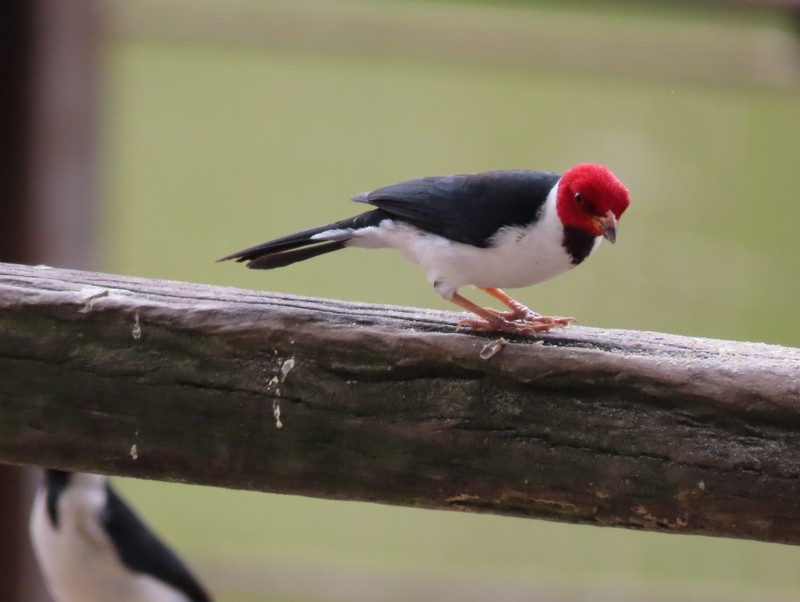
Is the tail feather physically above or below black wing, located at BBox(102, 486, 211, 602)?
above

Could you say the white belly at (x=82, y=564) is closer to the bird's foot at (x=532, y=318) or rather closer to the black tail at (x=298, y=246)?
the black tail at (x=298, y=246)

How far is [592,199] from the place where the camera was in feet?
4.99

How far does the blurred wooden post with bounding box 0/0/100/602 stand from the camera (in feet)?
8.75

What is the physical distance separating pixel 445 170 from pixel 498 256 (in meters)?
2.00

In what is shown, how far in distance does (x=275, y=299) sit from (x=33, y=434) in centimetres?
39

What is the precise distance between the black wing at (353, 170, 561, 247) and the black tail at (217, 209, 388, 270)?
0.20 feet

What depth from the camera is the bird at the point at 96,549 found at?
2.39 m

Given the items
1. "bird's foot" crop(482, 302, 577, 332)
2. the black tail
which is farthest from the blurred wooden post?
"bird's foot" crop(482, 302, 577, 332)

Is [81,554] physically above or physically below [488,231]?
below

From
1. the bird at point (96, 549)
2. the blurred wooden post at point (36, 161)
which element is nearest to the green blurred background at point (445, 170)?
the blurred wooden post at point (36, 161)

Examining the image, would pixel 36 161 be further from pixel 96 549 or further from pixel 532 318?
pixel 532 318

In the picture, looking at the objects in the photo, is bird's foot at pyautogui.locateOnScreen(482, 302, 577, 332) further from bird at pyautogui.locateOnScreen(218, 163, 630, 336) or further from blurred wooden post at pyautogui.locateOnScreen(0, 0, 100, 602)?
blurred wooden post at pyautogui.locateOnScreen(0, 0, 100, 602)

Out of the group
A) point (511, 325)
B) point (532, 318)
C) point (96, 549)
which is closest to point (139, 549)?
point (96, 549)

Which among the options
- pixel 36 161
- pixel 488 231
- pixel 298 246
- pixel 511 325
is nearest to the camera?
pixel 511 325
